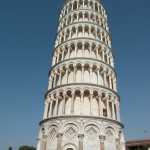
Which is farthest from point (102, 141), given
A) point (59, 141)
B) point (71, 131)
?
point (59, 141)

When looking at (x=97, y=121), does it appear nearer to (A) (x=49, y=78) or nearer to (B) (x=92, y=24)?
(A) (x=49, y=78)

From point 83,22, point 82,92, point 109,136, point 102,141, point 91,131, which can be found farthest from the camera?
point 83,22

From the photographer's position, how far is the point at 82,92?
23109 mm

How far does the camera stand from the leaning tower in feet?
68.7

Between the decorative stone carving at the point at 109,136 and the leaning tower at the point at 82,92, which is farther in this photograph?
the decorative stone carving at the point at 109,136

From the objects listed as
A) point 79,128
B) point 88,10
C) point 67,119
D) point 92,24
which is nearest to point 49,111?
point 67,119

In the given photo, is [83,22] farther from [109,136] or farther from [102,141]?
[102,141]

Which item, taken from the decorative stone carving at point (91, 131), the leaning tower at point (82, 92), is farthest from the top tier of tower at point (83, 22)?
the decorative stone carving at point (91, 131)

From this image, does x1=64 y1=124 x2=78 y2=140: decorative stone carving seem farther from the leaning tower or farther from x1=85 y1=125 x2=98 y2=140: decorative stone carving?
x1=85 y1=125 x2=98 y2=140: decorative stone carving

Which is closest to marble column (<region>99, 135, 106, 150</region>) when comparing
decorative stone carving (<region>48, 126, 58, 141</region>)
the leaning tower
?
the leaning tower

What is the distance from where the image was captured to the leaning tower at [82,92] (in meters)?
21.0

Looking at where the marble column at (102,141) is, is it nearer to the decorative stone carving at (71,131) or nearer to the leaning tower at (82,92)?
the leaning tower at (82,92)

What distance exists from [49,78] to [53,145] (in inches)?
414

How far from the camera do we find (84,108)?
2281 cm
